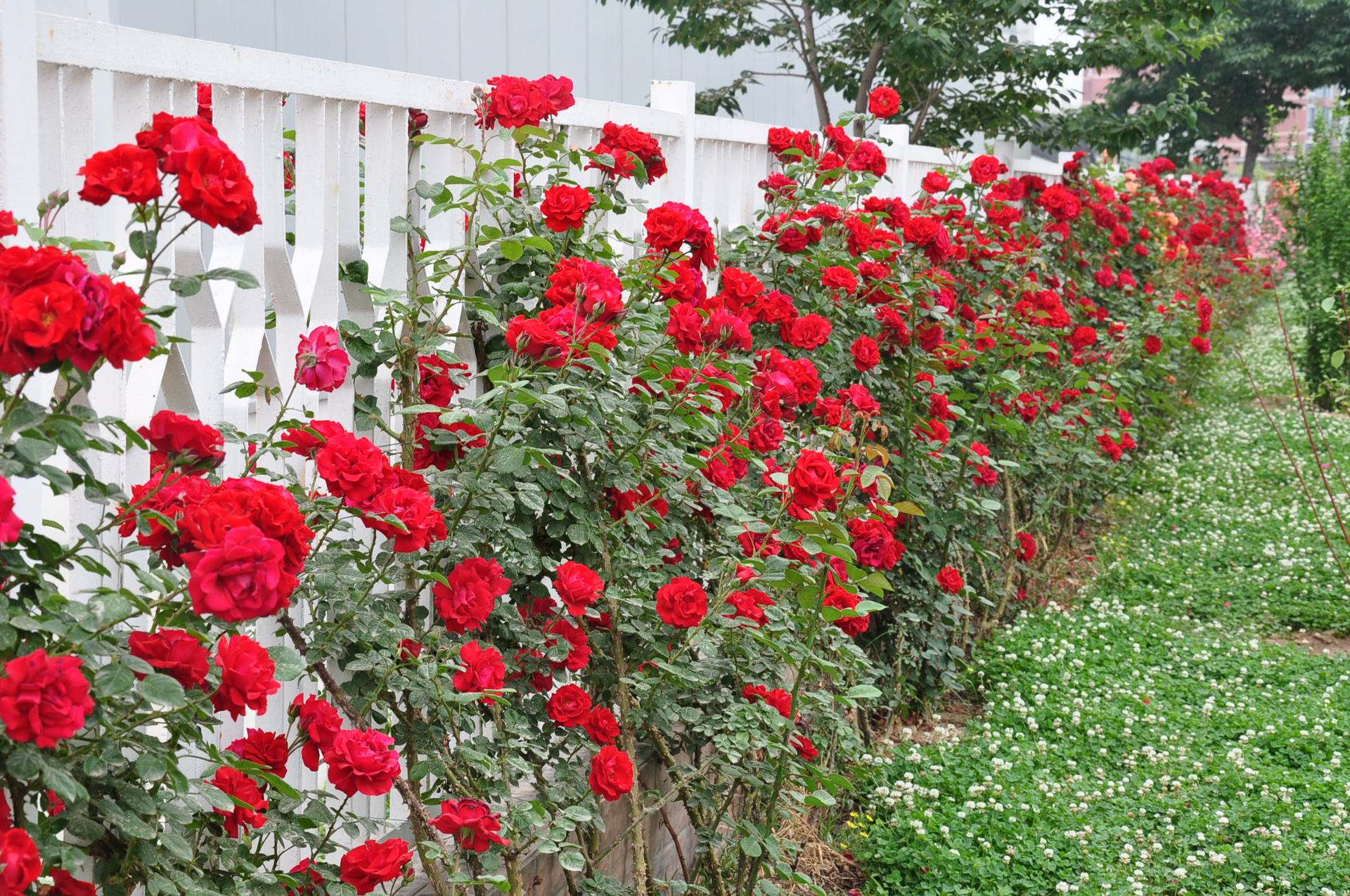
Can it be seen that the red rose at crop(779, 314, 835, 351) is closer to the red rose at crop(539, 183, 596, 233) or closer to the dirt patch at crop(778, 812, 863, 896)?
the red rose at crop(539, 183, 596, 233)

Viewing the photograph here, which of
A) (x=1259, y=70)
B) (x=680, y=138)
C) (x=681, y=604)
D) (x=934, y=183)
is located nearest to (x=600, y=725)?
(x=681, y=604)

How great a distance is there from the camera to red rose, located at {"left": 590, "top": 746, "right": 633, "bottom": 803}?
6.03ft

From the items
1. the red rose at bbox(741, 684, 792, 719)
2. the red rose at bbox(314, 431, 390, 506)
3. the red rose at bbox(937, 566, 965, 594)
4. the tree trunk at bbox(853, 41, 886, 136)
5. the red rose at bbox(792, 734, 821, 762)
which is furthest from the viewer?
the tree trunk at bbox(853, 41, 886, 136)

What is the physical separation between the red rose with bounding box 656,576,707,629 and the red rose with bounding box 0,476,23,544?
1.14 m

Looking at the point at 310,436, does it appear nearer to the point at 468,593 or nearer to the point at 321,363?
the point at 321,363

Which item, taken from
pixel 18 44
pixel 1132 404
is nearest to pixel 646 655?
pixel 18 44

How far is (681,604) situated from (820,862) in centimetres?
111

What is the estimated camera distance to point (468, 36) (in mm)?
5398

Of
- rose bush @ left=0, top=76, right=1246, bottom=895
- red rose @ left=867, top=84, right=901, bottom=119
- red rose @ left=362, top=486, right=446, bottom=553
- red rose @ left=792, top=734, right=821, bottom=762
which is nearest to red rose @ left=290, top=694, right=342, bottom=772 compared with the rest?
rose bush @ left=0, top=76, right=1246, bottom=895

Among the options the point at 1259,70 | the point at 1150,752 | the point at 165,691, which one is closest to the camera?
the point at 165,691

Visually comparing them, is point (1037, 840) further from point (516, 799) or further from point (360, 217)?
point (360, 217)

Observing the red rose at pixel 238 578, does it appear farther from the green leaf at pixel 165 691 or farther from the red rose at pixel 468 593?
the red rose at pixel 468 593

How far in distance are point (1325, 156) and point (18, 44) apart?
9508mm

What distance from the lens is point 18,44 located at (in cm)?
130
